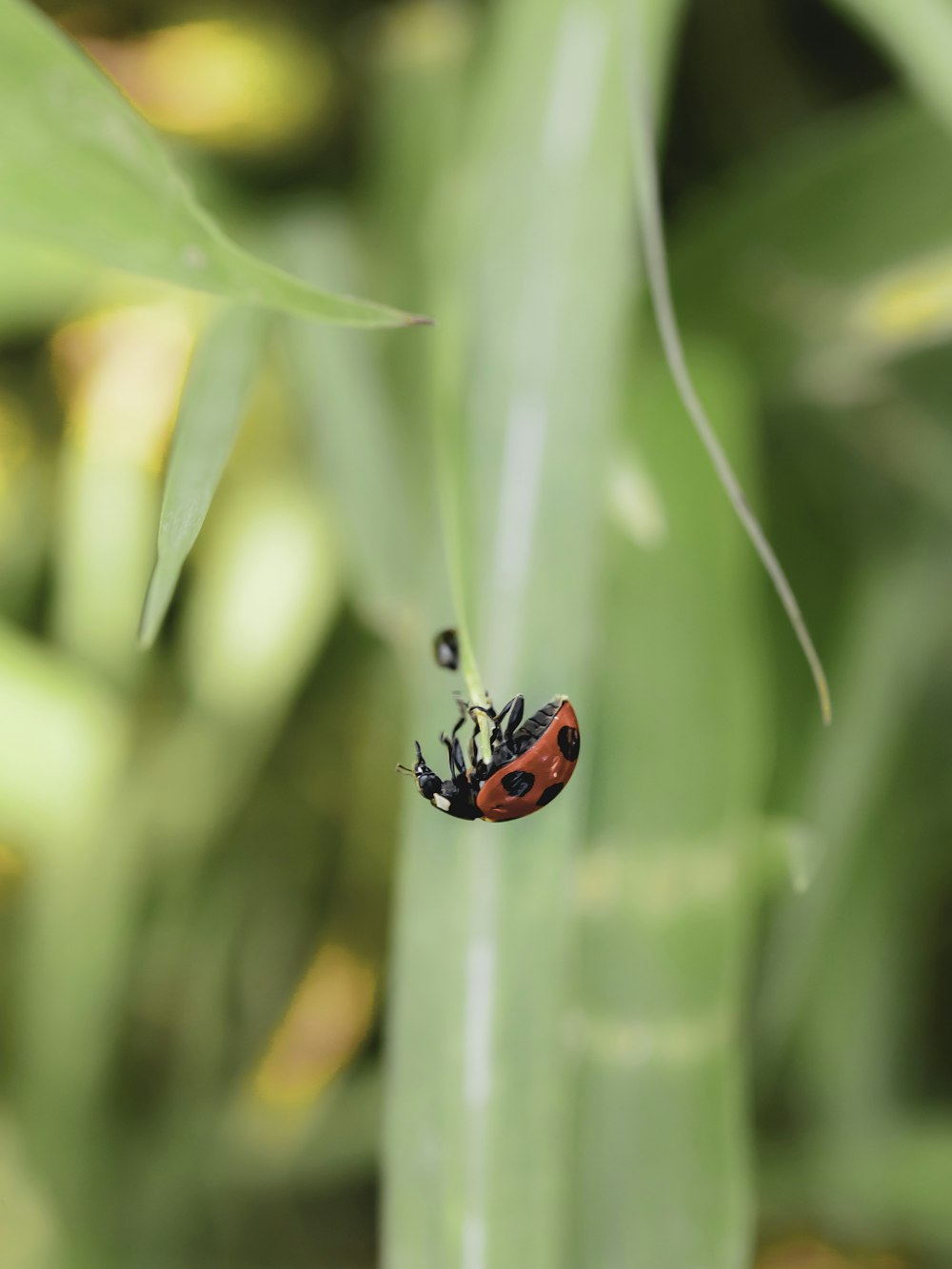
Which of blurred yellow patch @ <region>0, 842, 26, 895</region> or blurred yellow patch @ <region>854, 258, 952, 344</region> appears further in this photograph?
blurred yellow patch @ <region>0, 842, 26, 895</region>

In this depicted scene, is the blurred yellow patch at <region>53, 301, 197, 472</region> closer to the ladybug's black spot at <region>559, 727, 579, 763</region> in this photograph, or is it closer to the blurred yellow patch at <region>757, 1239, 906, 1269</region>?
the ladybug's black spot at <region>559, 727, 579, 763</region>

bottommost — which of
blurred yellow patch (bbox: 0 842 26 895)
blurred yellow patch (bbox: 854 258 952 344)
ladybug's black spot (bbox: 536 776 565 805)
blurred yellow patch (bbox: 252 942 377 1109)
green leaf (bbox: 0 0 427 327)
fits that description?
blurred yellow patch (bbox: 252 942 377 1109)

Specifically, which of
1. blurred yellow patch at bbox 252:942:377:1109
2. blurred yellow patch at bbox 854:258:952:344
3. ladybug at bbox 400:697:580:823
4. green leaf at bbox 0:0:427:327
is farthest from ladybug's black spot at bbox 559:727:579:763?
blurred yellow patch at bbox 252:942:377:1109

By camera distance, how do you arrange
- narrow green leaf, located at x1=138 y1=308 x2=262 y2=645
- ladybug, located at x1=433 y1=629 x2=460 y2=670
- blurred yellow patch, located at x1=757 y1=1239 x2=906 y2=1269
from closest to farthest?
narrow green leaf, located at x1=138 y1=308 x2=262 y2=645
ladybug, located at x1=433 y1=629 x2=460 y2=670
blurred yellow patch, located at x1=757 y1=1239 x2=906 y2=1269

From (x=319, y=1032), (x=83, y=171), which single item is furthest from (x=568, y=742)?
(x=319, y=1032)

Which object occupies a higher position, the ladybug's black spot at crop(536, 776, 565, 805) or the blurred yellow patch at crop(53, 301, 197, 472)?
the blurred yellow patch at crop(53, 301, 197, 472)

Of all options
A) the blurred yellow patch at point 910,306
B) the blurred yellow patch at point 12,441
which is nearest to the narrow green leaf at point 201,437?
the blurred yellow patch at point 910,306

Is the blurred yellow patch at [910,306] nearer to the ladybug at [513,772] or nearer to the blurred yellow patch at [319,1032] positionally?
the ladybug at [513,772]
